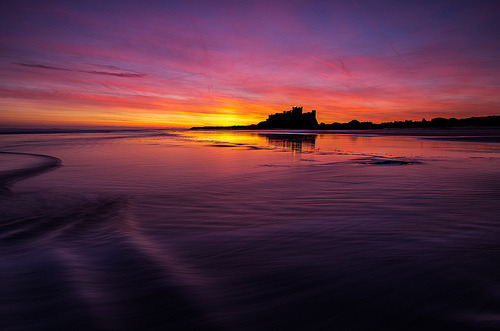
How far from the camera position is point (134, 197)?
5055mm

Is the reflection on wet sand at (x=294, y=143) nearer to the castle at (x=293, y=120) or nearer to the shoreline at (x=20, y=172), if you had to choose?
the shoreline at (x=20, y=172)

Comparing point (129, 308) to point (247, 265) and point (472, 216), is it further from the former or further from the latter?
point (472, 216)

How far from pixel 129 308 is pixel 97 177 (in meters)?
5.91

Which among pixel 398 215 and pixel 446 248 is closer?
pixel 446 248

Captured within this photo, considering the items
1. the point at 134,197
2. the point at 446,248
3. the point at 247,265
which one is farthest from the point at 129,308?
the point at 134,197

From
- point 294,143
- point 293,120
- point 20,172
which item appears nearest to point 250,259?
point 20,172

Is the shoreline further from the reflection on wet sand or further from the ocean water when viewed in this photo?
the reflection on wet sand

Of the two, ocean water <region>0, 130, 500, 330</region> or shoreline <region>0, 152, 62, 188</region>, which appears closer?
ocean water <region>0, 130, 500, 330</region>

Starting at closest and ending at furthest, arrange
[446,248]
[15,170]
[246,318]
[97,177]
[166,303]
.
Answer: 1. [246,318]
2. [166,303]
3. [446,248]
4. [97,177]
5. [15,170]

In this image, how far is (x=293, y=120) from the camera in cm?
12950

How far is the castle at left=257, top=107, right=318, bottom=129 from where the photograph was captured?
123250mm

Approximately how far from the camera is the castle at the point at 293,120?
123250mm

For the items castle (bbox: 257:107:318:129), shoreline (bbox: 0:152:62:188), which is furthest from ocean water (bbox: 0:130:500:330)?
castle (bbox: 257:107:318:129)

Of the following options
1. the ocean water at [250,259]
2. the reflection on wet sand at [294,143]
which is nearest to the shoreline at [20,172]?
the ocean water at [250,259]
